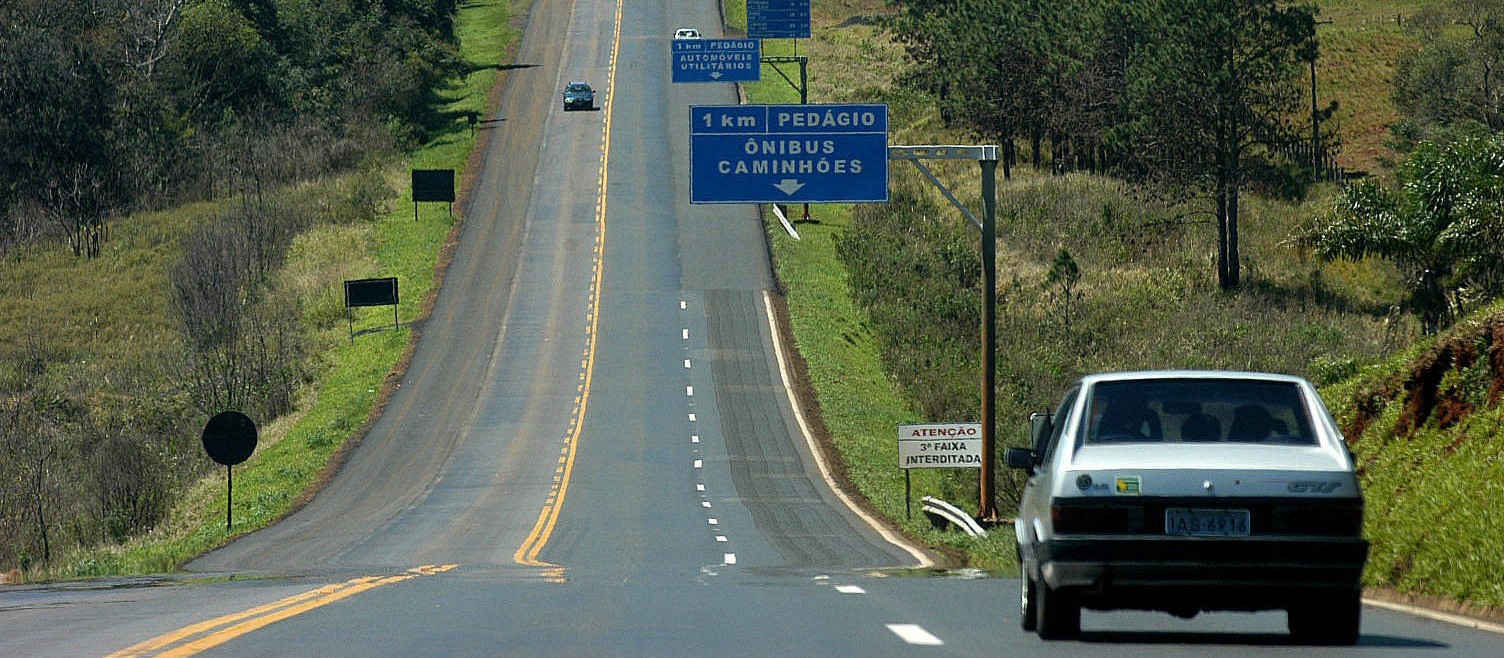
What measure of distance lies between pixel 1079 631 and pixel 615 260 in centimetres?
6096

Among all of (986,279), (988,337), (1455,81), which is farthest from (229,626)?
(1455,81)

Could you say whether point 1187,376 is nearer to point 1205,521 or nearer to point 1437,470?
point 1205,521

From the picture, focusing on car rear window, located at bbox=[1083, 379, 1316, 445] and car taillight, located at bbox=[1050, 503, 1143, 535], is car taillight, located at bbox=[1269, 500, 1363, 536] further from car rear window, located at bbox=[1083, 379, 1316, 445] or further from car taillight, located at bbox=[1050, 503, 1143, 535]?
car taillight, located at bbox=[1050, 503, 1143, 535]

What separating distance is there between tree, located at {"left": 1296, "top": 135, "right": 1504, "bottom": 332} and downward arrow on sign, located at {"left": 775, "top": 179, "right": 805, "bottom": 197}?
12176mm

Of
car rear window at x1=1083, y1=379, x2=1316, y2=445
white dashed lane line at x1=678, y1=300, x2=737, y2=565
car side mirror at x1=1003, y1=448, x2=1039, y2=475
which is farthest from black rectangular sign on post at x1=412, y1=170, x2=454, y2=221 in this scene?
car rear window at x1=1083, y1=379, x2=1316, y2=445

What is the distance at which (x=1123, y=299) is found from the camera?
217 feet

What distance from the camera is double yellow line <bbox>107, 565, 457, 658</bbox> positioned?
10.2m

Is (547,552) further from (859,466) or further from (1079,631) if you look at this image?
(1079,631)

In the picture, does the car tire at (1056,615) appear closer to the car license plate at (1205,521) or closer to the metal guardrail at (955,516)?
the car license plate at (1205,521)

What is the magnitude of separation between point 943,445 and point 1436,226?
523 inches

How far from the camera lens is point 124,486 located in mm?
51344

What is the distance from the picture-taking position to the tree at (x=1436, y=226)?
3189 centimetres

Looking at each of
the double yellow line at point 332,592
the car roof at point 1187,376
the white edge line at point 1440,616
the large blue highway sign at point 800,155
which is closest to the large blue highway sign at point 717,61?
the double yellow line at point 332,592

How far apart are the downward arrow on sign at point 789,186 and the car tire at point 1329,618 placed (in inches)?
1019
